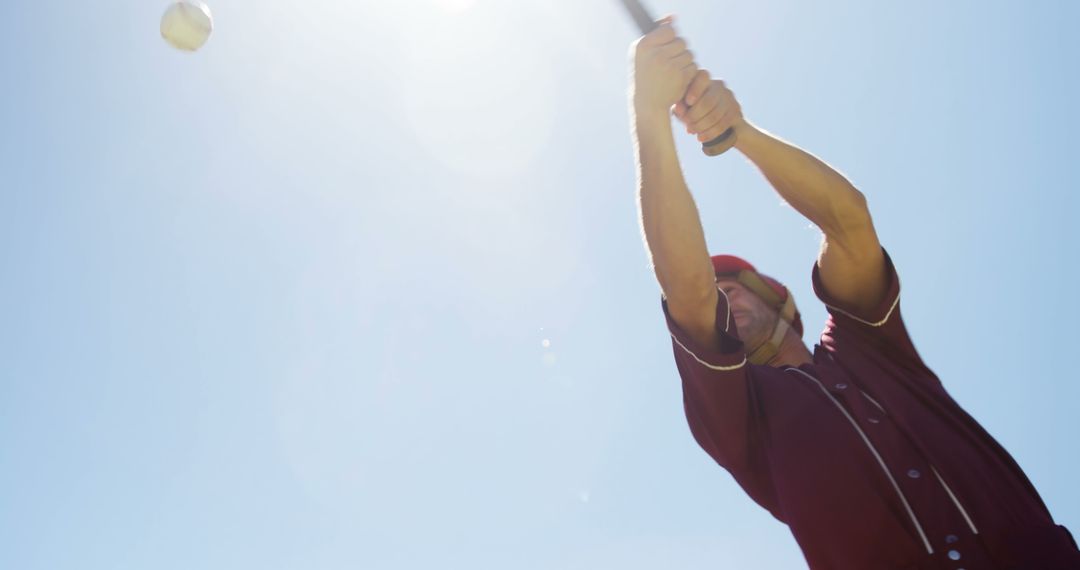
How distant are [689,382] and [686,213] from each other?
0.75 meters

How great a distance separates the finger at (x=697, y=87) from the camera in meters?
3.86

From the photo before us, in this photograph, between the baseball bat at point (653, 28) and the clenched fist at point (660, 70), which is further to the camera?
the baseball bat at point (653, 28)

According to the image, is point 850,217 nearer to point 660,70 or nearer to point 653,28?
point 660,70

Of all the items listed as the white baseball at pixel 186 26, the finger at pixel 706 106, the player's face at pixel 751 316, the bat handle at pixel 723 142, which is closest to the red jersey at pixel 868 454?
the player's face at pixel 751 316

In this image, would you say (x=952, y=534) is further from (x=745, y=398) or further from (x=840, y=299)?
(x=840, y=299)

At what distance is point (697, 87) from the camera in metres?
3.87

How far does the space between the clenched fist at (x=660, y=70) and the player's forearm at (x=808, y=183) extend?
45 centimetres

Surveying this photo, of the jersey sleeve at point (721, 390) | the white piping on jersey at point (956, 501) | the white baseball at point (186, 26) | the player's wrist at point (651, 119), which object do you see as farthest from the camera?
the white baseball at point (186, 26)

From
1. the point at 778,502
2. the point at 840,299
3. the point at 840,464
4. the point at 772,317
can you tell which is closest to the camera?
the point at 840,464

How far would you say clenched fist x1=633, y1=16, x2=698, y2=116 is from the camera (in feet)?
12.1

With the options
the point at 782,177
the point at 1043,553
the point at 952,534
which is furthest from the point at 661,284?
the point at 1043,553

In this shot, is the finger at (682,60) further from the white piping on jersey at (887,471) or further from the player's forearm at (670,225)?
the white piping on jersey at (887,471)

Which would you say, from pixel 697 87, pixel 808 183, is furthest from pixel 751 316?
pixel 697 87

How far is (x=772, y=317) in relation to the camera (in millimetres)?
4457
